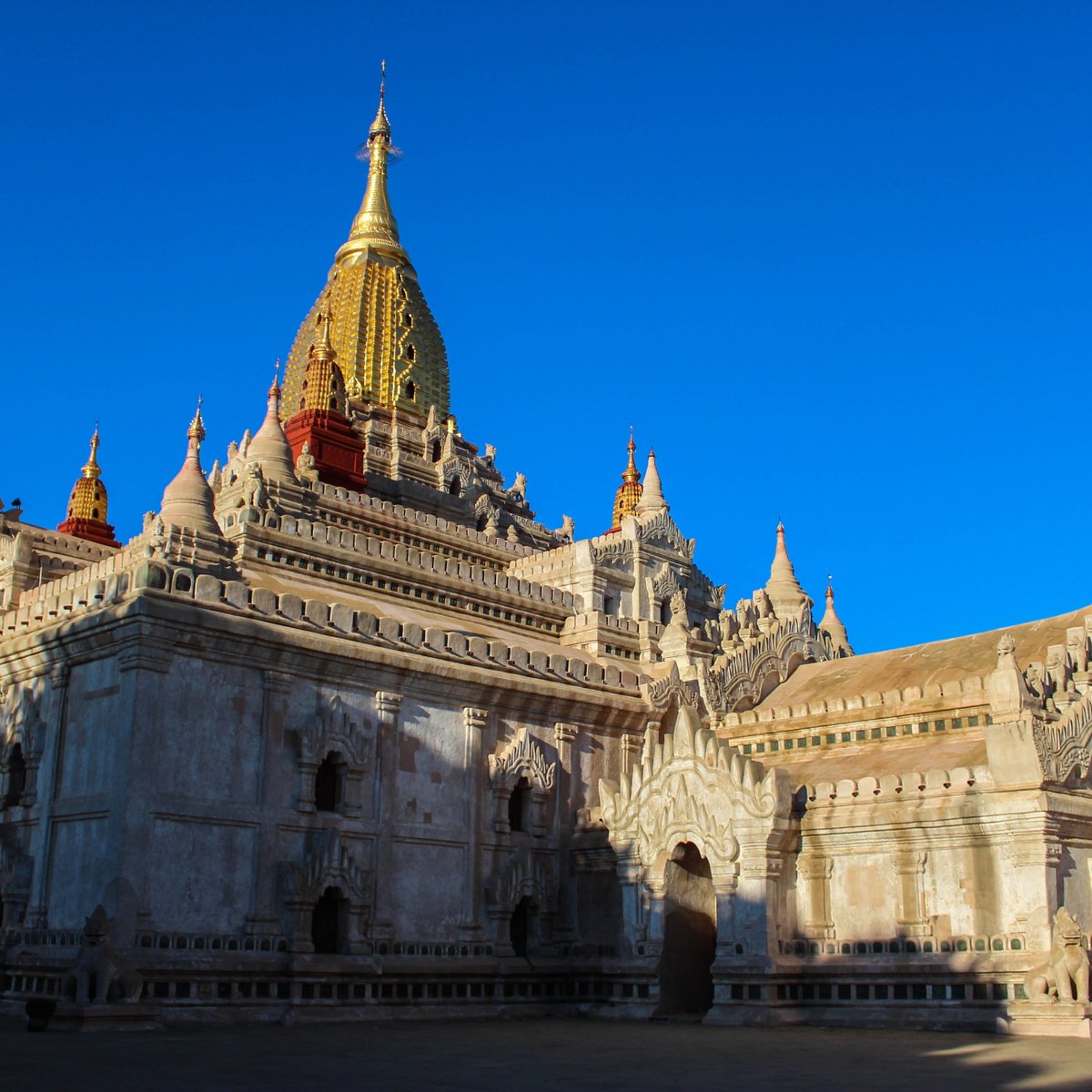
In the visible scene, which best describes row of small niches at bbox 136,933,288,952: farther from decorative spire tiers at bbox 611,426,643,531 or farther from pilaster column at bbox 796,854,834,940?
decorative spire tiers at bbox 611,426,643,531

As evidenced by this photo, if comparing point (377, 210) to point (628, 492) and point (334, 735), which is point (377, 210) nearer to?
point (628, 492)

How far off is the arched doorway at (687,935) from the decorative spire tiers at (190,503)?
47.8 ft

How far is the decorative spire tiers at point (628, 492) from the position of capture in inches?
3054

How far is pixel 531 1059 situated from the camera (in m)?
22.3

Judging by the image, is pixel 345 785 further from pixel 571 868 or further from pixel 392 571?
pixel 392 571

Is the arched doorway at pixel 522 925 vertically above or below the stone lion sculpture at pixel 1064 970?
above

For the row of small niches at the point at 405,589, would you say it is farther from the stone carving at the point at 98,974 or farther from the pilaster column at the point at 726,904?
the stone carving at the point at 98,974

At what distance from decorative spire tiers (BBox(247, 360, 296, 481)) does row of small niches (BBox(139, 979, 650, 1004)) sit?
2041 centimetres

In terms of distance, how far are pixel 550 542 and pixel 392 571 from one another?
2533 cm

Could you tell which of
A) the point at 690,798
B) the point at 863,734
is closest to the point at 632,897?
the point at 690,798

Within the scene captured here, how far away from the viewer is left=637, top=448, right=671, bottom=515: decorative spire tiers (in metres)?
59.7

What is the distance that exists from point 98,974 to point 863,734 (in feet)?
64.1

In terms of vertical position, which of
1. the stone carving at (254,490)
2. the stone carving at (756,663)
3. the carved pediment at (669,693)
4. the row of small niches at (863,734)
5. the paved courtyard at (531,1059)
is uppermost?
the stone carving at (254,490)

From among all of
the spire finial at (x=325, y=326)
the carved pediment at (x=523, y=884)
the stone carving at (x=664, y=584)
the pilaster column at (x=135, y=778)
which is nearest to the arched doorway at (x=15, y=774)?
the pilaster column at (x=135, y=778)
